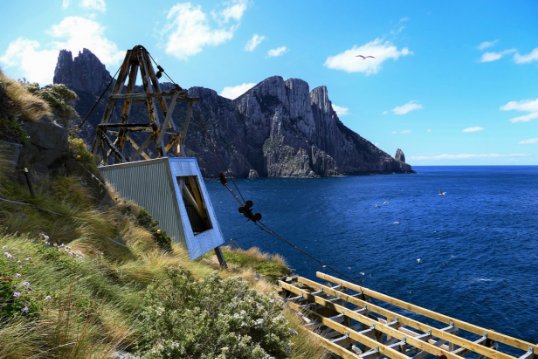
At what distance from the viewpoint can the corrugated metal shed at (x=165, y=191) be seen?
55.5 ft

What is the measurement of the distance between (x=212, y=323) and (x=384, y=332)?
10.0 m

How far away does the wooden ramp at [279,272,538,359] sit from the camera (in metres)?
11.5

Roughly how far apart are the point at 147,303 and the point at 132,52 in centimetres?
1832

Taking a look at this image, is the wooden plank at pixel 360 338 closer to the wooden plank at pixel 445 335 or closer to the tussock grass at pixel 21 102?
the wooden plank at pixel 445 335

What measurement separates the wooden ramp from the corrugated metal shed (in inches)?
204

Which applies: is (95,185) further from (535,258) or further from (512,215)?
(512,215)

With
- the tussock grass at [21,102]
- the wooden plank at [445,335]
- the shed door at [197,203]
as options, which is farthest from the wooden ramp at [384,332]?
the tussock grass at [21,102]

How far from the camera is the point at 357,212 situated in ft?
A: 273

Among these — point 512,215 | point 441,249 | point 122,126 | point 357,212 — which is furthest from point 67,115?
point 512,215

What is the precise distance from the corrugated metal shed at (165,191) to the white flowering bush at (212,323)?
10680 mm

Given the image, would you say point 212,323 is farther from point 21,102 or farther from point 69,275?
point 21,102

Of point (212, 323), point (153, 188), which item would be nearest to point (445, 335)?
point (212, 323)

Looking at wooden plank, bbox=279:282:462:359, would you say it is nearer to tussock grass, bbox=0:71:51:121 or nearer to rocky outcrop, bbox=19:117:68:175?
rocky outcrop, bbox=19:117:68:175

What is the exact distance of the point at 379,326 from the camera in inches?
523
